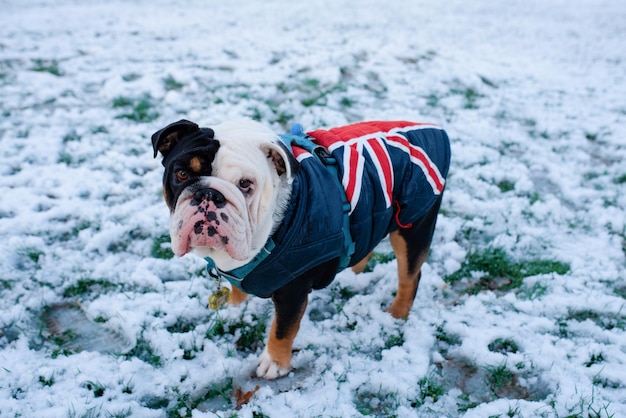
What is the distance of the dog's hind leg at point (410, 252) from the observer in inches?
105

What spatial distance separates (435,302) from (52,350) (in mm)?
2466

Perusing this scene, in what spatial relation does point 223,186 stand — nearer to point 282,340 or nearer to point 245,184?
point 245,184

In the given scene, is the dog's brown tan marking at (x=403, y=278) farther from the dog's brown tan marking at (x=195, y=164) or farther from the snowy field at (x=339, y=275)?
the dog's brown tan marking at (x=195, y=164)

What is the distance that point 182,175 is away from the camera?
1906mm

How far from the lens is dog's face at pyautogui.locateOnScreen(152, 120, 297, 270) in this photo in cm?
182

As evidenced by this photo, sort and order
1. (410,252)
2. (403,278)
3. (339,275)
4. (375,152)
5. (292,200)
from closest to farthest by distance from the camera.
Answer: (292,200)
(375,152)
(410,252)
(403,278)
(339,275)

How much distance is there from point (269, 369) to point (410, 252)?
111cm

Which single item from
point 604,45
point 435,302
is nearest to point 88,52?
point 435,302

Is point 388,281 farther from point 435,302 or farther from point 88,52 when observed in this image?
point 88,52

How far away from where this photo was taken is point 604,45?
10734 millimetres

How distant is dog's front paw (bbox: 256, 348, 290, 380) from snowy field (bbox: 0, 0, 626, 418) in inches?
1.8

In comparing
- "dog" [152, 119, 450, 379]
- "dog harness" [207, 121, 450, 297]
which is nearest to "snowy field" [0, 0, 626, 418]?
"dog" [152, 119, 450, 379]

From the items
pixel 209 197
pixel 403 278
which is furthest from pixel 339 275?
pixel 209 197

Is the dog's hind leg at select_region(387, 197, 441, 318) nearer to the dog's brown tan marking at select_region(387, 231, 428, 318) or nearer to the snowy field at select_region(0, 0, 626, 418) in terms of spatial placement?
the dog's brown tan marking at select_region(387, 231, 428, 318)
